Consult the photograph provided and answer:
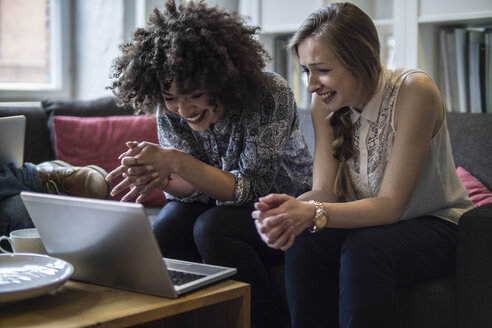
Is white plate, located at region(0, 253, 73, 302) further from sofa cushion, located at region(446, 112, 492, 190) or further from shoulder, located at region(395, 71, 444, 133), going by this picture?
sofa cushion, located at region(446, 112, 492, 190)

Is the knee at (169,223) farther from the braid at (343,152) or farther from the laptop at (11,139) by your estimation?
the laptop at (11,139)

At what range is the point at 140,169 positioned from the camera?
4.78 feet

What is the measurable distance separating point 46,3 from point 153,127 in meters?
1.16

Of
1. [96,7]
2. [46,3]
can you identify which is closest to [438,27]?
[96,7]

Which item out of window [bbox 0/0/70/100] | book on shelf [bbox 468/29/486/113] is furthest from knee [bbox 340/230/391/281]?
window [bbox 0/0/70/100]

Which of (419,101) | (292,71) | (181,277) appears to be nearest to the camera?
(181,277)

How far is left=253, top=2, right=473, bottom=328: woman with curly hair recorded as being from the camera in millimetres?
1274

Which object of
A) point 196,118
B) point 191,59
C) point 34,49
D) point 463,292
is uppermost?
point 34,49

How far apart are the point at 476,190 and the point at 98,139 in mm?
1386

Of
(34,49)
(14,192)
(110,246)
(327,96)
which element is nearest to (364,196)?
(327,96)

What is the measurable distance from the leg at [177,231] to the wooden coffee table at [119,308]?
41cm

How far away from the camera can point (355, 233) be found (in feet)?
4.39

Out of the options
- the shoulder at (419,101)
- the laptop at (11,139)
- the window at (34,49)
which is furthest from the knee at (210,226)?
the window at (34,49)

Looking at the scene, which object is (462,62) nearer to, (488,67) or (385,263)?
(488,67)
